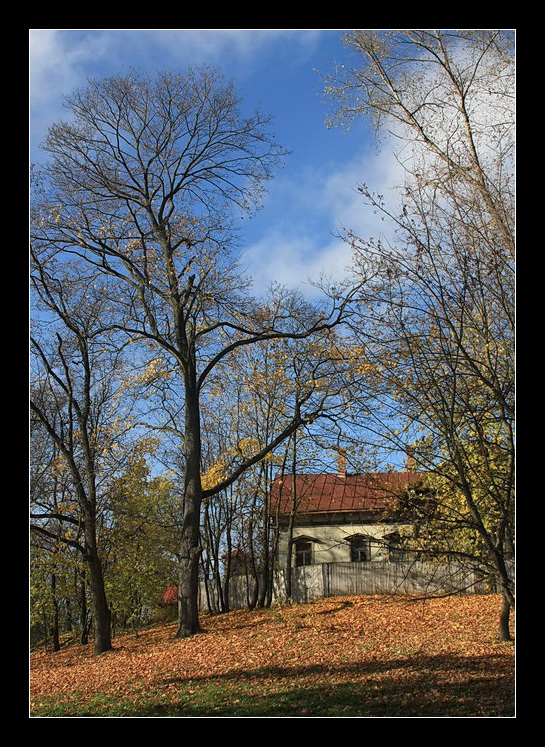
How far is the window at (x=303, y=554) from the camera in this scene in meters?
30.2

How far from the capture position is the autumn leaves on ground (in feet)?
28.4

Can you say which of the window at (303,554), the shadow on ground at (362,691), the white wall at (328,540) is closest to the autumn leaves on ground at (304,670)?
the shadow on ground at (362,691)

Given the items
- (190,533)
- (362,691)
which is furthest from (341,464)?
(190,533)

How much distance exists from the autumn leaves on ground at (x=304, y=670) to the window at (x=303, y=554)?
12097 mm

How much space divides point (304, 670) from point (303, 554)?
19481 millimetres

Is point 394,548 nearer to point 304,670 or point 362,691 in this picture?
point 362,691

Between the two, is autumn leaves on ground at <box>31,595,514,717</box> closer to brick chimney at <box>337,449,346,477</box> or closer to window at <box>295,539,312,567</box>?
brick chimney at <box>337,449,346,477</box>

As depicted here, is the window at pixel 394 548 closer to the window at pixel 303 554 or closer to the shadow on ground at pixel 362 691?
the shadow on ground at pixel 362 691

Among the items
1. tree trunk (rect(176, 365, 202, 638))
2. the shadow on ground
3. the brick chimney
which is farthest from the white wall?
the brick chimney
